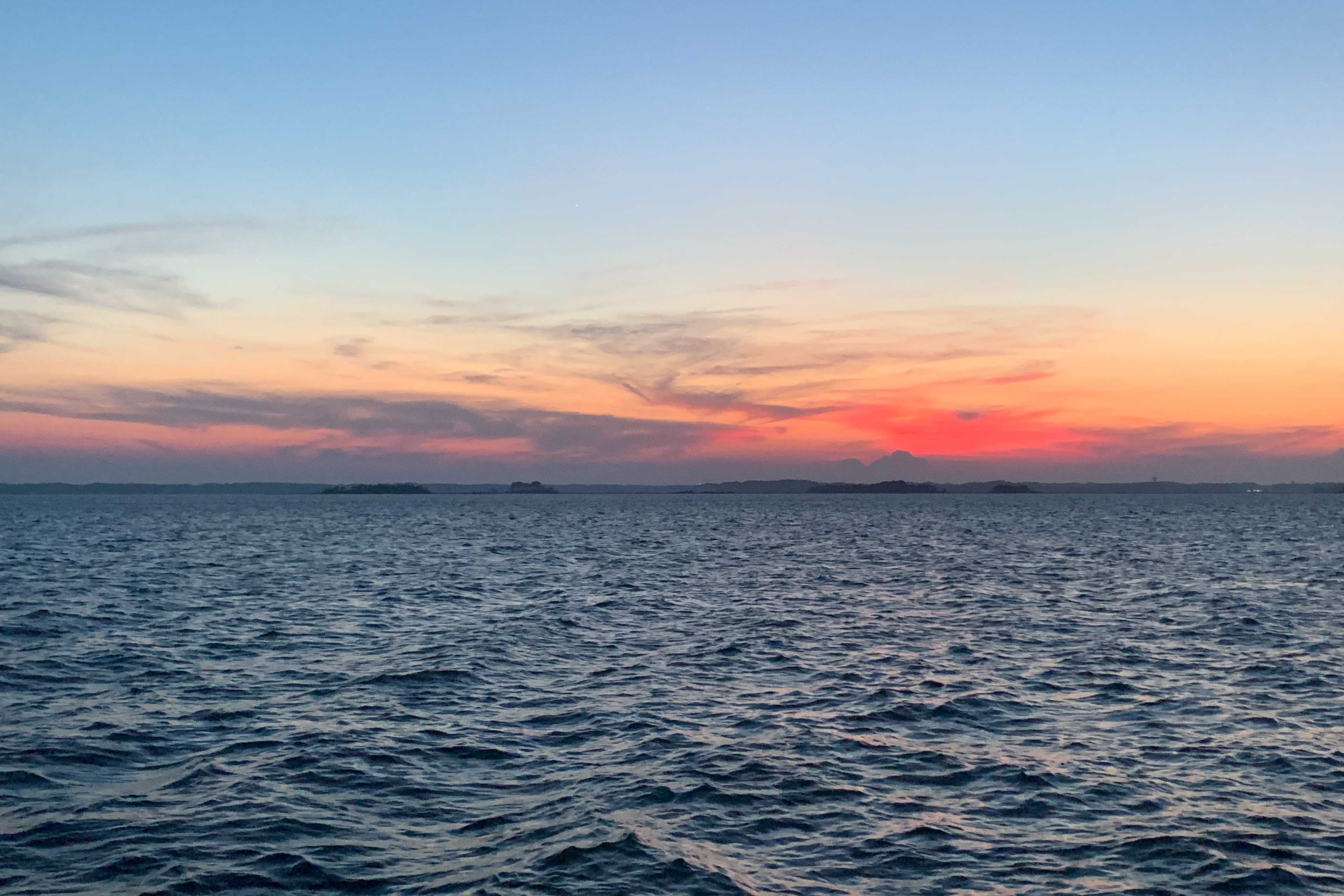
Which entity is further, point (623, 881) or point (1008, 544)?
point (1008, 544)

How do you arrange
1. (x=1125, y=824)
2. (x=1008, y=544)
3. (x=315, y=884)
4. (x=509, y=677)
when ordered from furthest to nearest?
(x=1008, y=544)
(x=509, y=677)
(x=1125, y=824)
(x=315, y=884)

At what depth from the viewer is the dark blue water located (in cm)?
1483

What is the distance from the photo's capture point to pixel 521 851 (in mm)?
15250

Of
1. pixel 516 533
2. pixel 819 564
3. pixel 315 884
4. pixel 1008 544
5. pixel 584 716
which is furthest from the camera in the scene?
pixel 516 533

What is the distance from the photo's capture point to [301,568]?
2724 inches

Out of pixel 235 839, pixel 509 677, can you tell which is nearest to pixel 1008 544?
pixel 509 677

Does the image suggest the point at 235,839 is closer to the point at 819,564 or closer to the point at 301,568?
the point at 301,568

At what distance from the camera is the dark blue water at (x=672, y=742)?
14828 millimetres

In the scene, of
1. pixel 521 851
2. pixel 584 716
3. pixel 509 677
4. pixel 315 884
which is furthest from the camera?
pixel 509 677

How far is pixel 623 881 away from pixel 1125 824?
29.2ft

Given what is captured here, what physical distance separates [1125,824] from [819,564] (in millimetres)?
58188

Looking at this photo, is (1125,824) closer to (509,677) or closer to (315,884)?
(315,884)

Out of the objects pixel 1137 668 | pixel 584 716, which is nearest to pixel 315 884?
pixel 584 716

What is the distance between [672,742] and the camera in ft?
70.9
